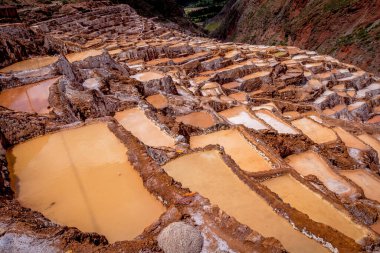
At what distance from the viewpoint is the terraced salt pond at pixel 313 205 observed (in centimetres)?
629

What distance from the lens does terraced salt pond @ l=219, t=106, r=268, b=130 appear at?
12.3 metres

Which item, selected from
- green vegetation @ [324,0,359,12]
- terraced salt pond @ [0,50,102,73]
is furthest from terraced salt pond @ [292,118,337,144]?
green vegetation @ [324,0,359,12]

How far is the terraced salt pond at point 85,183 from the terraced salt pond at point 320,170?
6.14 meters

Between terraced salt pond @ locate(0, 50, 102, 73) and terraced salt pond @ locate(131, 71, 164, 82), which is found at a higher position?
terraced salt pond @ locate(0, 50, 102, 73)

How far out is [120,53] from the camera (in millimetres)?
23516

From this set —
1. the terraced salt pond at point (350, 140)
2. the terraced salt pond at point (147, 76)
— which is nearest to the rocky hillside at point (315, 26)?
the terraced salt pond at point (350, 140)

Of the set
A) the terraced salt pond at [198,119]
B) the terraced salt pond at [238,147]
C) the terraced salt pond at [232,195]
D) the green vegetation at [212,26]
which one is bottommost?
the green vegetation at [212,26]

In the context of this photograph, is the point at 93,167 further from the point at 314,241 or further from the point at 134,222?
the point at 314,241

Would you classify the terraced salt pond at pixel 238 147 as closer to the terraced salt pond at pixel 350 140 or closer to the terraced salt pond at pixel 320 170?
the terraced salt pond at pixel 320 170

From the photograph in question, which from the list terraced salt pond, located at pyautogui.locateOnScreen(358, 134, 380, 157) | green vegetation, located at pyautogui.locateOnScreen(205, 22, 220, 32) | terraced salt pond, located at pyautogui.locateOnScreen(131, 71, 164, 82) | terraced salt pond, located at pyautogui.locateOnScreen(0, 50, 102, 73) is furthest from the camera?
green vegetation, located at pyautogui.locateOnScreen(205, 22, 220, 32)

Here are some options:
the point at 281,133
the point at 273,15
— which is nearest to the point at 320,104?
the point at 281,133

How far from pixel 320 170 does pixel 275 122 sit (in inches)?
133

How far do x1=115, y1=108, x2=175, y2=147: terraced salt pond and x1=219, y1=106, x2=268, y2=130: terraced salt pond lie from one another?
4081 millimetres

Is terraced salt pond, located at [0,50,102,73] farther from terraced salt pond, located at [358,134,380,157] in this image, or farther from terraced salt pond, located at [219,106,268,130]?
terraced salt pond, located at [358,134,380,157]
